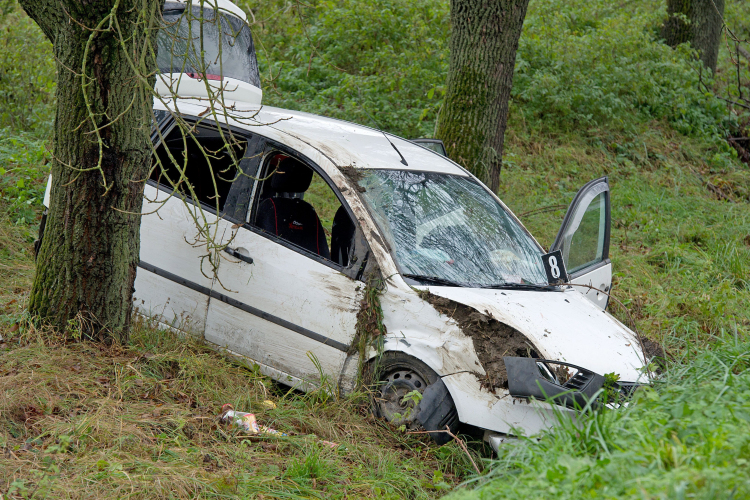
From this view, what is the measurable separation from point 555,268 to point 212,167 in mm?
2578

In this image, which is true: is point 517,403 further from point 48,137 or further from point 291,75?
point 291,75

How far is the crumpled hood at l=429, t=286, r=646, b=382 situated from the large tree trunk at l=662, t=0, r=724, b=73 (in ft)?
33.6

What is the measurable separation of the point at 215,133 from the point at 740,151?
1035cm

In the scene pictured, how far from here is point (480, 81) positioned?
21.2ft

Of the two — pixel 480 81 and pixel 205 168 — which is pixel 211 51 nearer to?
pixel 205 168

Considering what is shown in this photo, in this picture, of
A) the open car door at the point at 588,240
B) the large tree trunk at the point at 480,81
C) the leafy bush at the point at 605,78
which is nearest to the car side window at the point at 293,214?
the open car door at the point at 588,240

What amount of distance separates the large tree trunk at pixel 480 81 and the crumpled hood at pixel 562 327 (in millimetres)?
2797

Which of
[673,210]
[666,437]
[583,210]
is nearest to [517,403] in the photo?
[666,437]

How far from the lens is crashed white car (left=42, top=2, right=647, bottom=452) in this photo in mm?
3506

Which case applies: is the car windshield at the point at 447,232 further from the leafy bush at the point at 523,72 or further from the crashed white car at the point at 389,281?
the leafy bush at the point at 523,72

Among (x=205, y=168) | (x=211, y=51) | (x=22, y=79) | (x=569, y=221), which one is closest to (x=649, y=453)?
(x=569, y=221)

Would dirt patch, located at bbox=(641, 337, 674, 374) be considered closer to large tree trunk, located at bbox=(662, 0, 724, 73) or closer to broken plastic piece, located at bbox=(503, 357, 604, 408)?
broken plastic piece, located at bbox=(503, 357, 604, 408)

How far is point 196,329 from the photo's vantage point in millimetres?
4395

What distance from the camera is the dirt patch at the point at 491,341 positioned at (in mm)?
3447
